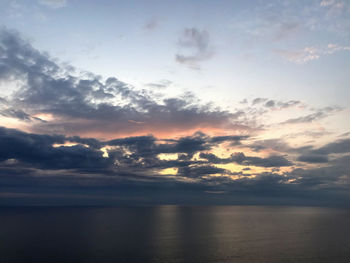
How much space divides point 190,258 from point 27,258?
47.4m

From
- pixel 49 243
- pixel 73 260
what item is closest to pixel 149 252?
pixel 73 260

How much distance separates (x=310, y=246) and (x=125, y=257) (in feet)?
239

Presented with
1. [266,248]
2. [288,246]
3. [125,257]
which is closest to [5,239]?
[125,257]

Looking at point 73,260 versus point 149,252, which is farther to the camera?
point 149,252

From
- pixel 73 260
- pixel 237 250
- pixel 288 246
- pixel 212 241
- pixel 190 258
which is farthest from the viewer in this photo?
pixel 212 241

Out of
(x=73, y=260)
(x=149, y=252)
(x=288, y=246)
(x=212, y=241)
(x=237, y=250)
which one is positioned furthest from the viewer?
(x=212, y=241)

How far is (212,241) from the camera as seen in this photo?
372 feet

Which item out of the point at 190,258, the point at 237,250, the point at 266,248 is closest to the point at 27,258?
the point at 190,258

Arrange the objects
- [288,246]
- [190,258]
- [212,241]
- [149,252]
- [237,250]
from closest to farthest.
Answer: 1. [190,258]
2. [149,252]
3. [237,250]
4. [288,246]
5. [212,241]

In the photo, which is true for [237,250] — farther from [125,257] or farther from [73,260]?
[73,260]

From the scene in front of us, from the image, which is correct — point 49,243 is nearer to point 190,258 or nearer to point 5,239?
point 5,239

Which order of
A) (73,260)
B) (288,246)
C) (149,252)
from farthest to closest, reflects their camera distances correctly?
(288,246), (149,252), (73,260)

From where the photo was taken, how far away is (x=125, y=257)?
262 feet

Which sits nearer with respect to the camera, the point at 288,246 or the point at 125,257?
the point at 125,257
